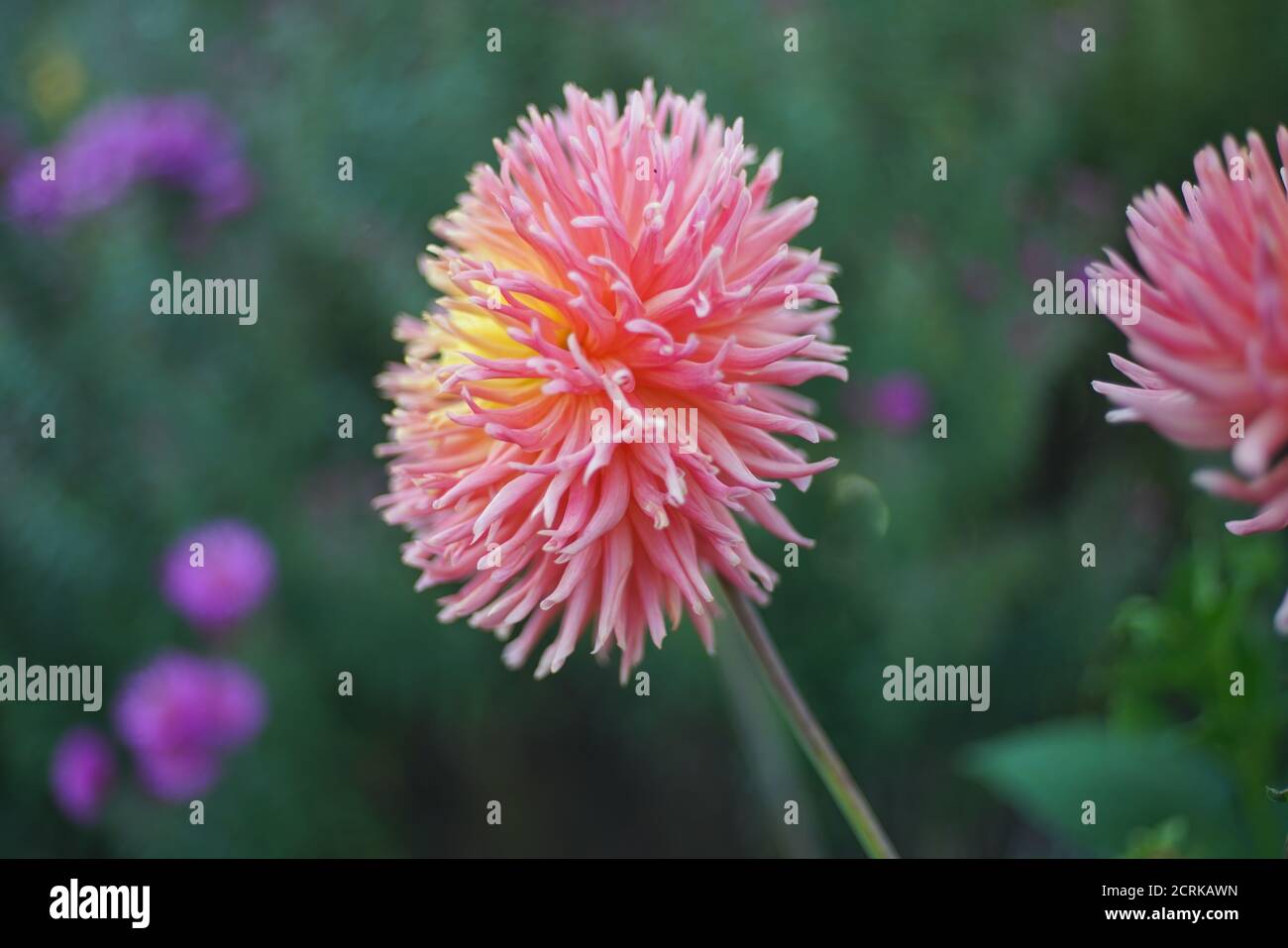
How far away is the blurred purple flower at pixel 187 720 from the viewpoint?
2281mm

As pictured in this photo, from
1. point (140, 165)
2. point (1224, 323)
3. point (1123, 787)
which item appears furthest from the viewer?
point (140, 165)

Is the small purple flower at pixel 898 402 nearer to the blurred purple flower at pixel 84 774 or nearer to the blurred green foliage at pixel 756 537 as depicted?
the blurred green foliage at pixel 756 537

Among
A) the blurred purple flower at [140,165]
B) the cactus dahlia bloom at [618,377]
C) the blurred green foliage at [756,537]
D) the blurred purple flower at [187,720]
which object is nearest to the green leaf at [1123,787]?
the blurred green foliage at [756,537]

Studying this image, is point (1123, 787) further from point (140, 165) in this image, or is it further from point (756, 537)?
point (140, 165)

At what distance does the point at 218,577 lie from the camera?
235 centimetres

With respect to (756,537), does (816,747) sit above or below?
below

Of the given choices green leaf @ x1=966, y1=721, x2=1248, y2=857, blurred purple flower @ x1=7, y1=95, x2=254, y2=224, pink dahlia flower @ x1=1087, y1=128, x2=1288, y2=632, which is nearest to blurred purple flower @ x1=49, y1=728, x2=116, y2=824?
blurred purple flower @ x1=7, y1=95, x2=254, y2=224

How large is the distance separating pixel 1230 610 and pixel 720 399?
100cm

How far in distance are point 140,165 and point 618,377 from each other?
2.00m

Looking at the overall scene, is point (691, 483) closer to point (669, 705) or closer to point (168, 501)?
point (669, 705)

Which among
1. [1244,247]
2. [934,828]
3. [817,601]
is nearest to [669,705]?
[817,601]

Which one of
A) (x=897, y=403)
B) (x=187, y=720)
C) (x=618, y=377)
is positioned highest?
(x=897, y=403)

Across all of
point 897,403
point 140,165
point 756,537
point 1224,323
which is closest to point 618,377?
point 1224,323

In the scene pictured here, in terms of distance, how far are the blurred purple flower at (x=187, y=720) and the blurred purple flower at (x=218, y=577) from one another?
0.12 m
